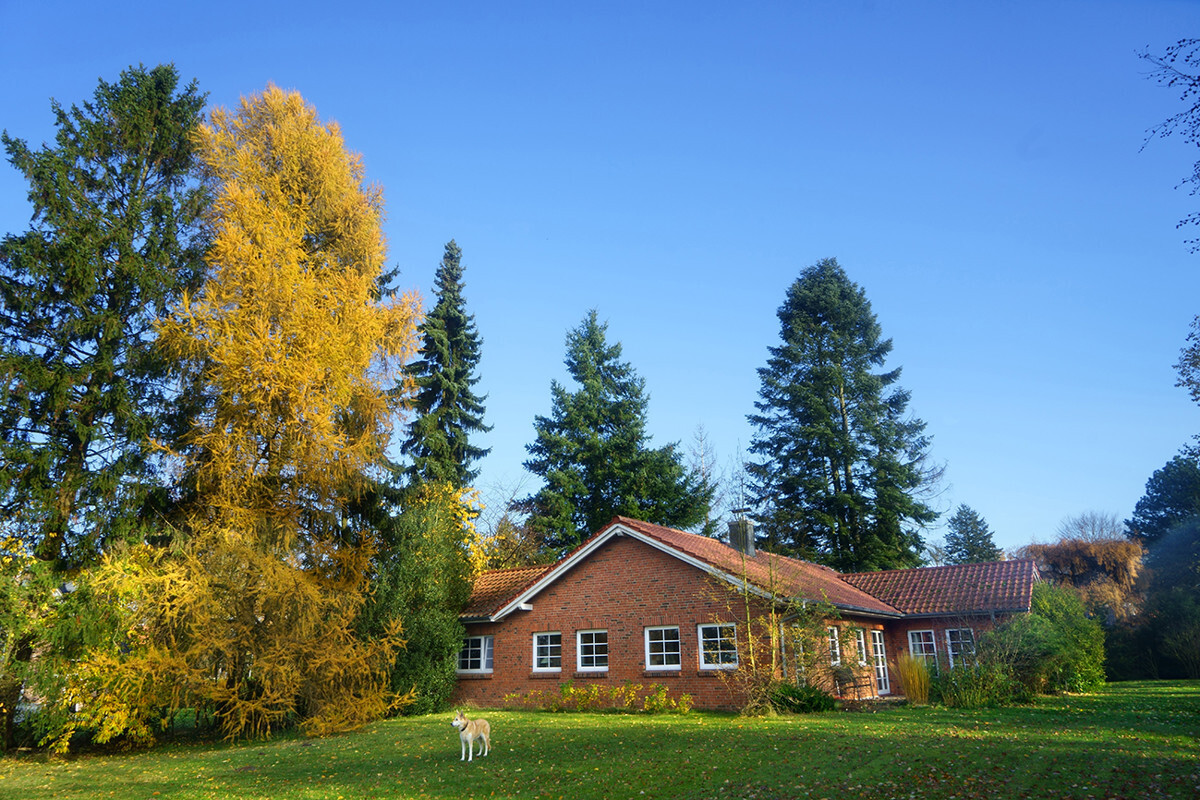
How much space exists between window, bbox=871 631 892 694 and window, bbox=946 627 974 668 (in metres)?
2.00

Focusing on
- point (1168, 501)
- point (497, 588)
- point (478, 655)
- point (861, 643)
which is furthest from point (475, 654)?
point (1168, 501)

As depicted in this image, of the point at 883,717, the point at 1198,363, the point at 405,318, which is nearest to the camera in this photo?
the point at 883,717

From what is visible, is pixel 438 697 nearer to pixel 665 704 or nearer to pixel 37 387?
pixel 665 704

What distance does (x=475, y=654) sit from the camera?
23953mm

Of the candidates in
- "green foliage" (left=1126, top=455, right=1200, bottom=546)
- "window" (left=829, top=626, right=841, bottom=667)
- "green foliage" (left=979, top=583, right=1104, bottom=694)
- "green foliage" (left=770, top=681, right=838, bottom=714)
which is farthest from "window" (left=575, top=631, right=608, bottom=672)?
"green foliage" (left=1126, top=455, right=1200, bottom=546)

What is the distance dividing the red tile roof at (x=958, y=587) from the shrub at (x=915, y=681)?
14.7 ft

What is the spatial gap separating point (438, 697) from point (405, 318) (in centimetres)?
1116

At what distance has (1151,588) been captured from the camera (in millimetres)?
38656

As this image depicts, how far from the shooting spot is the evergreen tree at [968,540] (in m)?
59.3

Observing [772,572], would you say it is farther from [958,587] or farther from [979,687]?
[958,587]

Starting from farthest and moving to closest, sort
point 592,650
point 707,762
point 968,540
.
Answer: point 968,540 < point 592,650 < point 707,762

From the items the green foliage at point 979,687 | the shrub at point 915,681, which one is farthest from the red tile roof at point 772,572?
the green foliage at point 979,687

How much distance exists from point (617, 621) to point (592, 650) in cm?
122

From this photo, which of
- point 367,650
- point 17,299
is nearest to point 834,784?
point 367,650
